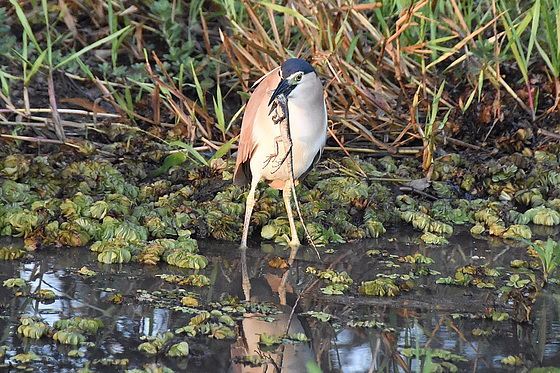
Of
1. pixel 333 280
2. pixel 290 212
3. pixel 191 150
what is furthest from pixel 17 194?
pixel 333 280

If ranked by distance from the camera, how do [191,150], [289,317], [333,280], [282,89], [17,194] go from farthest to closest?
[191,150] < [17,194] < [282,89] < [333,280] < [289,317]

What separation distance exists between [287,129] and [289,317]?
121 centimetres

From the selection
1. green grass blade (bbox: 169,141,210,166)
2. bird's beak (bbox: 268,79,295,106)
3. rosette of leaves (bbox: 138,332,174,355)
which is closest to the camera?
rosette of leaves (bbox: 138,332,174,355)

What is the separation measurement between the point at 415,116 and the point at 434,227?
3.34 ft

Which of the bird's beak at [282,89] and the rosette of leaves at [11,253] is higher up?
the bird's beak at [282,89]

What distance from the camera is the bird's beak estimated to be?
396 cm

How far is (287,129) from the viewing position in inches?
162

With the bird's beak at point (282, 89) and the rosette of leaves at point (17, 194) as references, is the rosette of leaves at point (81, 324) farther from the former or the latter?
the rosette of leaves at point (17, 194)

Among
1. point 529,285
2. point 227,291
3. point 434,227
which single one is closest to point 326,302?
point 227,291

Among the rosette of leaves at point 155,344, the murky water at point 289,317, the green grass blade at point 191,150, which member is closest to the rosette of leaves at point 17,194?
the murky water at point 289,317

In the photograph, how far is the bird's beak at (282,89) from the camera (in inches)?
156

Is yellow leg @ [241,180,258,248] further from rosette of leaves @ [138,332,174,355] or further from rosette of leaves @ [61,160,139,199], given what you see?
rosette of leaves @ [138,332,174,355]

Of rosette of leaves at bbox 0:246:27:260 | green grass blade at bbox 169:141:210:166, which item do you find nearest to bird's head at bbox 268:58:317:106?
green grass blade at bbox 169:141:210:166

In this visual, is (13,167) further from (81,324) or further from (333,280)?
(333,280)
